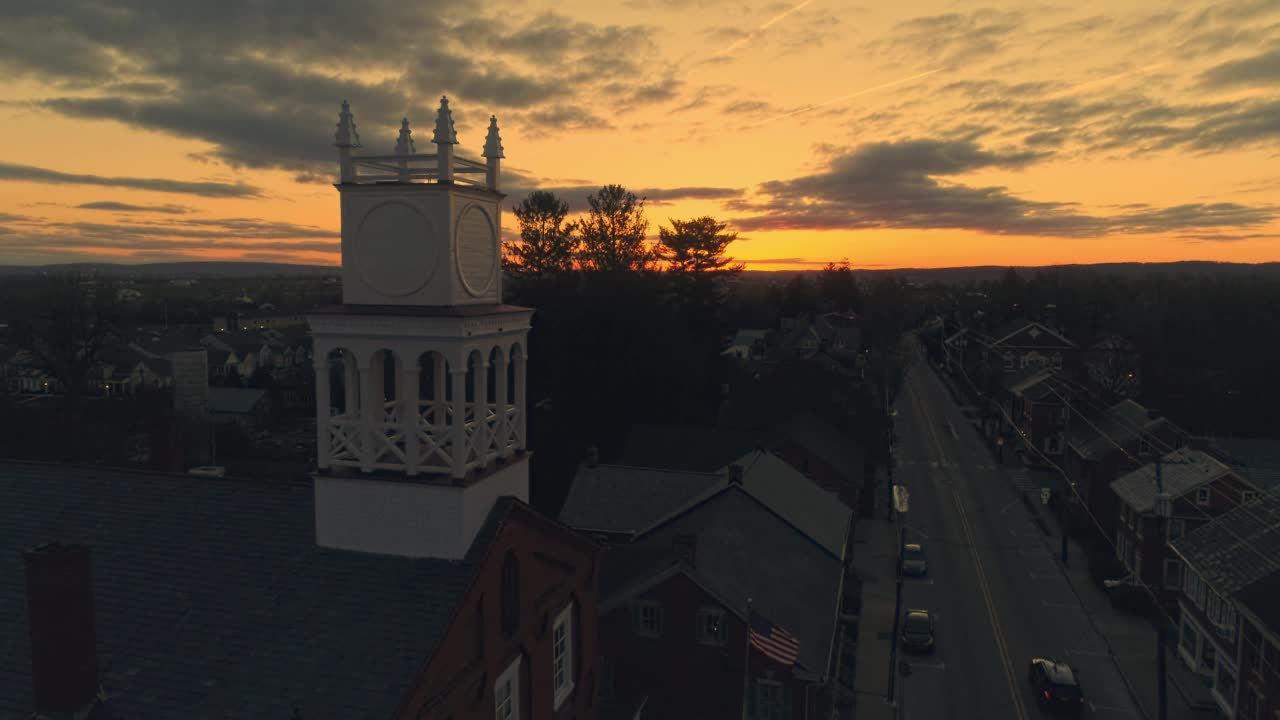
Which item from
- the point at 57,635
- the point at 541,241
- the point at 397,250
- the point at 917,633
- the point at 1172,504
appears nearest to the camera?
the point at 57,635

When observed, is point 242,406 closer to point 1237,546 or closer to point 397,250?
point 397,250

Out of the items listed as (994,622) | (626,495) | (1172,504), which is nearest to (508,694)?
(626,495)

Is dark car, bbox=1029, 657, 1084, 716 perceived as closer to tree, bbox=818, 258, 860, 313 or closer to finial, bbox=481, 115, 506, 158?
finial, bbox=481, 115, 506, 158

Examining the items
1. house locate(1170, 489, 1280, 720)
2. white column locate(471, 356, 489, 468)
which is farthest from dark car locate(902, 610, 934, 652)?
white column locate(471, 356, 489, 468)

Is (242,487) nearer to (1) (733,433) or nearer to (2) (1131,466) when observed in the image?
(1) (733,433)

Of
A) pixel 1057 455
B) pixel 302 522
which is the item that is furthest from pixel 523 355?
pixel 1057 455

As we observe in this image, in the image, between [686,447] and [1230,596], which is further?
[686,447]
